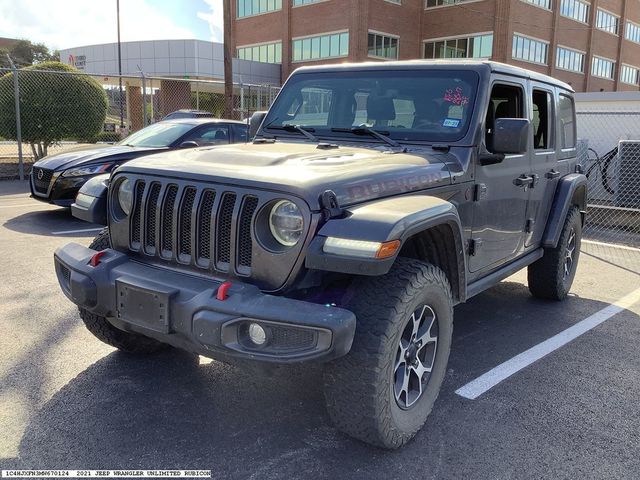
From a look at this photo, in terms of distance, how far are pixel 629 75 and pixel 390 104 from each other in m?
56.0

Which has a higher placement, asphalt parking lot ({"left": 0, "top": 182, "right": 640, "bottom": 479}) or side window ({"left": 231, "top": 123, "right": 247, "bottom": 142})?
side window ({"left": 231, "top": 123, "right": 247, "bottom": 142})

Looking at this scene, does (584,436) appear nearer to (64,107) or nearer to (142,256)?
(142,256)

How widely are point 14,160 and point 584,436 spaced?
53.1ft

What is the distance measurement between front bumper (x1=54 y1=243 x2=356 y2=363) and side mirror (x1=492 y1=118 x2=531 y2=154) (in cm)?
174

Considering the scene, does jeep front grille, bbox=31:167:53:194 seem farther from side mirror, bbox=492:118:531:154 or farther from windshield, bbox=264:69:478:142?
side mirror, bbox=492:118:531:154

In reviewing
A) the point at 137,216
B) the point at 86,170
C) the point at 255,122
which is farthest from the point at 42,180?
the point at 137,216

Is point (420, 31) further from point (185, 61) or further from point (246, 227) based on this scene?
point (246, 227)

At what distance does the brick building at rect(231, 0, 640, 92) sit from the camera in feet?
111

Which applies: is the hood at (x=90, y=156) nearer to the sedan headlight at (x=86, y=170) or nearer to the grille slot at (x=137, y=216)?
the sedan headlight at (x=86, y=170)

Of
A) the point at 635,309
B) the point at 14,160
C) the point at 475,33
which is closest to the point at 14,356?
the point at 635,309

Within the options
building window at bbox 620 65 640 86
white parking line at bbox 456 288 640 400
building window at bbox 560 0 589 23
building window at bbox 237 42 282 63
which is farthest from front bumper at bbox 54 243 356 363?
building window at bbox 620 65 640 86

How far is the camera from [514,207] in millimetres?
4297

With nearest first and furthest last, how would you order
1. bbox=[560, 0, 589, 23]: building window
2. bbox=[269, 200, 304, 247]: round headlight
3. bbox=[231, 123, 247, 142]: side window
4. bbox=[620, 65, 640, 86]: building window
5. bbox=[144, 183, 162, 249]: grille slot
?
1. bbox=[269, 200, 304, 247]: round headlight
2. bbox=[144, 183, 162, 249]: grille slot
3. bbox=[231, 123, 247, 142]: side window
4. bbox=[560, 0, 589, 23]: building window
5. bbox=[620, 65, 640, 86]: building window

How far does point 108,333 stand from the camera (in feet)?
12.0
